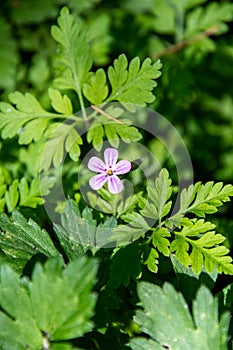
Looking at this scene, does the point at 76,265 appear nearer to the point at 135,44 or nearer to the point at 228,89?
the point at 135,44

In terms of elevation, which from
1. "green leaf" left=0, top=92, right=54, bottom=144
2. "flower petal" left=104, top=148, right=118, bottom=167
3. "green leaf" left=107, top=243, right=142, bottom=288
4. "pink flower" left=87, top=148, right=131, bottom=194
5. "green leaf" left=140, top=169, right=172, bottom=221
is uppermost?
"green leaf" left=0, top=92, right=54, bottom=144

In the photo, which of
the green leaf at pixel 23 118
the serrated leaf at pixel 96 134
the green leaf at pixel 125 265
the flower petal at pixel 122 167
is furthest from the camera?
the green leaf at pixel 23 118

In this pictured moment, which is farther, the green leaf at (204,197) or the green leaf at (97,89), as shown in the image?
the green leaf at (97,89)

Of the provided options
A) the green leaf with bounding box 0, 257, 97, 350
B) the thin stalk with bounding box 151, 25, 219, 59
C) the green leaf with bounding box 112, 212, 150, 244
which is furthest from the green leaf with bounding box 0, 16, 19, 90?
the green leaf with bounding box 0, 257, 97, 350

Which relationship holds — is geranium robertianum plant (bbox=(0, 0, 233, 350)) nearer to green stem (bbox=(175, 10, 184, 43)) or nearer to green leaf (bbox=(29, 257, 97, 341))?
green leaf (bbox=(29, 257, 97, 341))

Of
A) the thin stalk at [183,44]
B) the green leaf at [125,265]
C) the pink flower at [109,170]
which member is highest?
the thin stalk at [183,44]

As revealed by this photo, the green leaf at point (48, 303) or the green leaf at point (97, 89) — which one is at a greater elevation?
the green leaf at point (97, 89)

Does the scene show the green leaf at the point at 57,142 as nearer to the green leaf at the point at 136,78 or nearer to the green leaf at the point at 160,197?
the green leaf at the point at 136,78

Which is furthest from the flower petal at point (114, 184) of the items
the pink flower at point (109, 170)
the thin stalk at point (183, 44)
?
the thin stalk at point (183, 44)

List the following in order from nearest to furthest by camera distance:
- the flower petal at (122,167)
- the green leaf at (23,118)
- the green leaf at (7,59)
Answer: the flower petal at (122,167) → the green leaf at (23,118) → the green leaf at (7,59)
